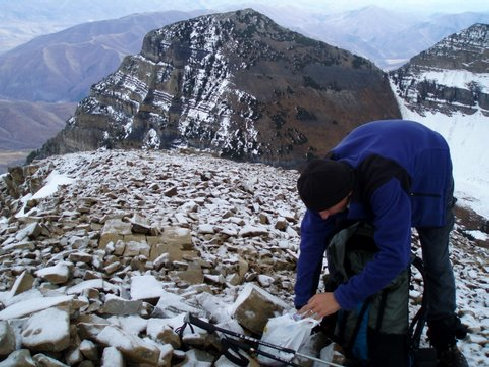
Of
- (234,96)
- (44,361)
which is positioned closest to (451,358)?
(44,361)

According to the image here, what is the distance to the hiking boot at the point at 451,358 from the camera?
13.4ft

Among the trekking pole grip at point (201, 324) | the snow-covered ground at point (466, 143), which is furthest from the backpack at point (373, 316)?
the snow-covered ground at point (466, 143)

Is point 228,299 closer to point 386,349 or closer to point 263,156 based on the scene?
point 386,349

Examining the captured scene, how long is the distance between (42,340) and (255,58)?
83960 mm

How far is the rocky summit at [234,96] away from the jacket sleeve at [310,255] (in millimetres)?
60745

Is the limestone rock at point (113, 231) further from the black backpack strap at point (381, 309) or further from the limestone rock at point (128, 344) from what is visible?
the black backpack strap at point (381, 309)

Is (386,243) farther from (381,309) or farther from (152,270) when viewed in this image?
(152,270)

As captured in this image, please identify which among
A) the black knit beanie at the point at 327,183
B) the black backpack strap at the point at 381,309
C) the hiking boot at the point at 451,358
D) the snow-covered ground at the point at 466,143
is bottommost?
the snow-covered ground at the point at 466,143

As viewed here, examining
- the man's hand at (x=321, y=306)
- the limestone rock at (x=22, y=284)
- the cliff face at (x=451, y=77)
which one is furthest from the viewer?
the cliff face at (x=451, y=77)

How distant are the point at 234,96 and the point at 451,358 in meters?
73.4

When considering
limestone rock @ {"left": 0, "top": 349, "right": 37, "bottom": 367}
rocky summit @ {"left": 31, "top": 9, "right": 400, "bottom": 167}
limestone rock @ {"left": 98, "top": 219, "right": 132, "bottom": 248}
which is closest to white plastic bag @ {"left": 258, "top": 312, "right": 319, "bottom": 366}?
limestone rock @ {"left": 0, "top": 349, "right": 37, "bottom": 367}

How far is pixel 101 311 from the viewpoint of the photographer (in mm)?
3789

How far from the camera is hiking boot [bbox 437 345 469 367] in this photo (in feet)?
13.4

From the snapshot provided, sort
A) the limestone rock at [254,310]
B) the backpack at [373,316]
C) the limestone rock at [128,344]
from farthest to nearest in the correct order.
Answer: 1. the limestone rock at [254,310]
2. the backpack at [373,316]
3. the limestone rock at [128,344]
